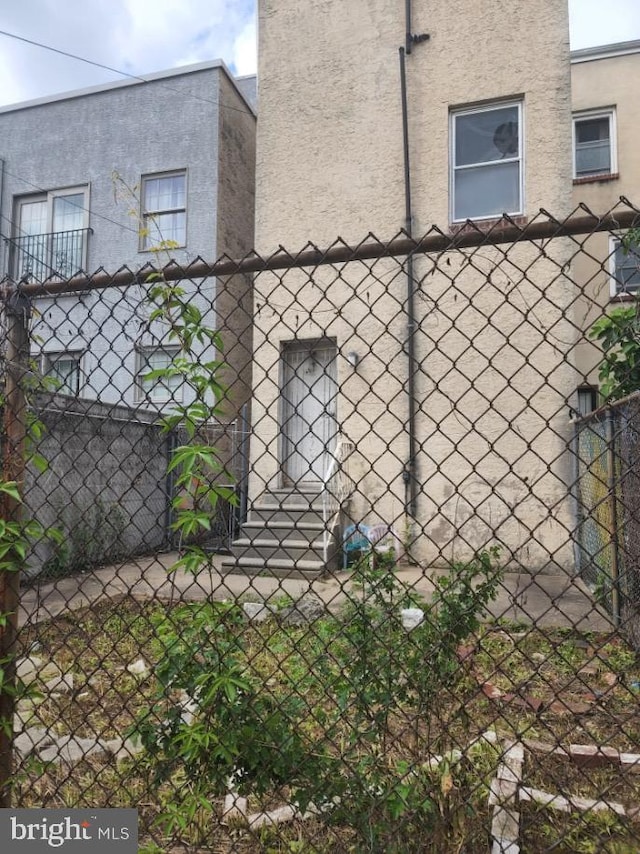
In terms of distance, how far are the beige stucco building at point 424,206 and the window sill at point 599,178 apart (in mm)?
3385

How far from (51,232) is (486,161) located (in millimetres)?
7610

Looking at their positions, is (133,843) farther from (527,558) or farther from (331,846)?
(527,558)

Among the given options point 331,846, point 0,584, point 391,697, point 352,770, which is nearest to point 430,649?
point 391,697

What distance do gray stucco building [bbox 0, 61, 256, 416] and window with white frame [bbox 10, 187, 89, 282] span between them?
0.06 feet

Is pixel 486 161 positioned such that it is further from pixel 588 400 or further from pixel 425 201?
pixel 588 400

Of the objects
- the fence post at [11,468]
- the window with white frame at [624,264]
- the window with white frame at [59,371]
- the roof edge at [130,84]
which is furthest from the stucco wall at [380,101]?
the fence post at [11,468]

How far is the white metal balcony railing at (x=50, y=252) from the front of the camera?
32.3 ft

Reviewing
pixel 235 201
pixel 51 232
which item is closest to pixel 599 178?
pixel 235 201

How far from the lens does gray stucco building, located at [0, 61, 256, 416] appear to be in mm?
9344

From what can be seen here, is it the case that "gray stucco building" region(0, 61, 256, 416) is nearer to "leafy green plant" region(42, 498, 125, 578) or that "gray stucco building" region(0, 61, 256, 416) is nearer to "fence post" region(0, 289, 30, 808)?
"leafy green plant" region(42, 498, 125, 578)

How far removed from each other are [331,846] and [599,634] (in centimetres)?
335

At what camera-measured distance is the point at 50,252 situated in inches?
394

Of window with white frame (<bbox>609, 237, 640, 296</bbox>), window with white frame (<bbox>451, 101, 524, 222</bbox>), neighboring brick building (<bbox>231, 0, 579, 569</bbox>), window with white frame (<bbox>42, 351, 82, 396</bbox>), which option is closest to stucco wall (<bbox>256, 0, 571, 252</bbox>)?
neighboring brick building (<bbox>231, 0, 579, 569</bbox>)

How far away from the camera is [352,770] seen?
1644 mm
